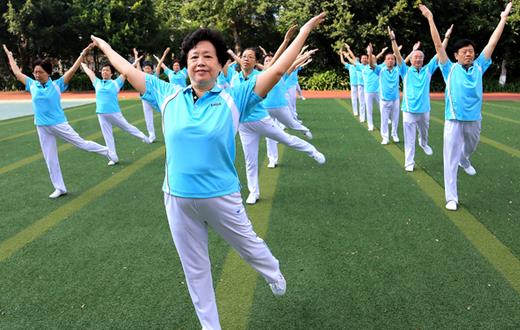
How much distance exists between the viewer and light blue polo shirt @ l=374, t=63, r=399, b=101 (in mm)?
9773

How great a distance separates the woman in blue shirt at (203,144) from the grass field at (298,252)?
903 millimetres

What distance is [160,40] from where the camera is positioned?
1380 inches

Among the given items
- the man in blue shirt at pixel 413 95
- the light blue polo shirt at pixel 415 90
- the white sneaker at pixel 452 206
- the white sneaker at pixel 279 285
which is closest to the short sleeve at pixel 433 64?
the man in blue shirt at pixel 413 95

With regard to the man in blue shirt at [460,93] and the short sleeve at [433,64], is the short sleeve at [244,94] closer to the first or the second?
the man in blue shirt at [460,93]

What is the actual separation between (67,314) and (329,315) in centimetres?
208

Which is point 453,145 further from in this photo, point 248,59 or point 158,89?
point 158,89

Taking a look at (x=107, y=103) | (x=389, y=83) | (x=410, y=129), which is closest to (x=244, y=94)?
(x=410, y=129)

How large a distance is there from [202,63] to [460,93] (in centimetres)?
401

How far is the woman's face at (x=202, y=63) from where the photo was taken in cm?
271

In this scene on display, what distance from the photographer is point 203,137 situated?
2.65 metres


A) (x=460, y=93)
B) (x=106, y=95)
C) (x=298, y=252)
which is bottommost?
(x=298, y=252)

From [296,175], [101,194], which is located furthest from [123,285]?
[296,175]

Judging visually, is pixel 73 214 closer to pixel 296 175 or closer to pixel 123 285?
pixel 123 285

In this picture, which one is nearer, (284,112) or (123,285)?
(123,285)
